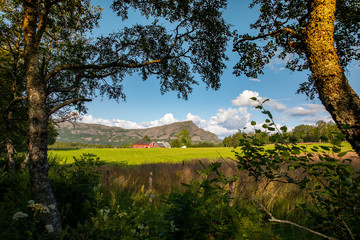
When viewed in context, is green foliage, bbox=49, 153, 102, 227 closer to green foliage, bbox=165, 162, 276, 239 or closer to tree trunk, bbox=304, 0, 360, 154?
green foliage, bbox=165, 162, 276, 239

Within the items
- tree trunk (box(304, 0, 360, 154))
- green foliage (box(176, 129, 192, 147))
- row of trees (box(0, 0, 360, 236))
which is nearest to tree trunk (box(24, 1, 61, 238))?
row of trees (box(0, 0, 360, 236))

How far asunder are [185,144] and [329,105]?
368ft

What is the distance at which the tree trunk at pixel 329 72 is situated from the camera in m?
3.59

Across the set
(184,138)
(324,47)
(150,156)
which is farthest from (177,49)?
(184,138)

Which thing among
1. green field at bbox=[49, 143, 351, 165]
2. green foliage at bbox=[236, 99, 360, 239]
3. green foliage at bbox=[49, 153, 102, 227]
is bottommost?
green field at bbox=[49, 143, 351, 165]

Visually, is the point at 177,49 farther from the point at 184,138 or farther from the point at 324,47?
the point at 184,138

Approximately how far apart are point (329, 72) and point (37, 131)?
6.55 m

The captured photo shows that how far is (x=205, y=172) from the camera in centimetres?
268

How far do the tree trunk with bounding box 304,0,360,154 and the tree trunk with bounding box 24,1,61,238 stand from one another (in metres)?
6.04

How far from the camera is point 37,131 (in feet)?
12.8

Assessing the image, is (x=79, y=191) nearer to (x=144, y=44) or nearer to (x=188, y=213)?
(x=188, y=213)

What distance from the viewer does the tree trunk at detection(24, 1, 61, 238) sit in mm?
3742

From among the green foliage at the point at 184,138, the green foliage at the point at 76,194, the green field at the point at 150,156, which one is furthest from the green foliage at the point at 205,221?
the green foliage at the point at 184,138

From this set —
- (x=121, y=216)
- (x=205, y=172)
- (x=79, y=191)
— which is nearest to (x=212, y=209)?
(x=205, y=172)
